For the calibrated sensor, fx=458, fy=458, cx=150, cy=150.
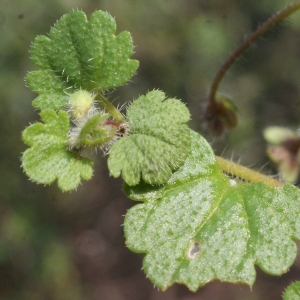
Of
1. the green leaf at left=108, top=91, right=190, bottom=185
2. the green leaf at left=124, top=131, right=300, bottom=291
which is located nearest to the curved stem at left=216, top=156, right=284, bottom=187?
the green leaf at left=124, top=131, right=300, bottom=291

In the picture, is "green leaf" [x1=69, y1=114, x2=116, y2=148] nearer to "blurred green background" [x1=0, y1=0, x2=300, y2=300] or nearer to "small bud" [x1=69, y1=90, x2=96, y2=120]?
"small bud" [x1=69, y1=90, x2=96, y2=120]

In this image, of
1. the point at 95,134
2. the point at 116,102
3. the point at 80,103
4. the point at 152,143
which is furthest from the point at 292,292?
the point at 116,102

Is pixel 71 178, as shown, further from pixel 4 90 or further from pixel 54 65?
pixel 4 90

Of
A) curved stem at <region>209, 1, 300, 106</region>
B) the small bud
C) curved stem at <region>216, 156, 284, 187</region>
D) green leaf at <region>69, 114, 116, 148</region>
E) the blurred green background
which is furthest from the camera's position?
the blurred green background

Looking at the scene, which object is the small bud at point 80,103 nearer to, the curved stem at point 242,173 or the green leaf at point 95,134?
the green leaf at point 95,134

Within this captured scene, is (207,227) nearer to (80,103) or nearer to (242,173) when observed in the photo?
(242,173)
